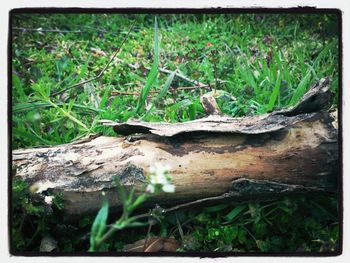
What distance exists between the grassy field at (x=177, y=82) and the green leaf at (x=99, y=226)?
0.45 feet

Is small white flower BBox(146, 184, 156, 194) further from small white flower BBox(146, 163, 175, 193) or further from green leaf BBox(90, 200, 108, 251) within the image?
green leaf BBox(90, 200, 108, 251)

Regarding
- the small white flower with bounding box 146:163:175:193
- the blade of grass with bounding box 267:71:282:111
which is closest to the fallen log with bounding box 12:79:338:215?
the small white flower with bounding box 146:163:175:193

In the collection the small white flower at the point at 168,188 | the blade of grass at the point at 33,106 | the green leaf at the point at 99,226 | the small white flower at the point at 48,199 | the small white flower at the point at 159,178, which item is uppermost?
the blade of grass at the point at 33,106

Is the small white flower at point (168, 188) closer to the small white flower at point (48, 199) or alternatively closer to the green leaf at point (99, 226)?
the green leaf at point (99, 226)

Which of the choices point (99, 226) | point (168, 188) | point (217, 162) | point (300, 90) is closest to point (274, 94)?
point (300, 90)

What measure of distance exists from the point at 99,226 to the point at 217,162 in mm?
468

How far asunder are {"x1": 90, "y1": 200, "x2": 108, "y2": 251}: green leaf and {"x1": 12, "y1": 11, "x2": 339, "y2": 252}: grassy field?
14cm

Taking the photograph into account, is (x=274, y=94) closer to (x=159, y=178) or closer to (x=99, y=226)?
(x=159, y=178)

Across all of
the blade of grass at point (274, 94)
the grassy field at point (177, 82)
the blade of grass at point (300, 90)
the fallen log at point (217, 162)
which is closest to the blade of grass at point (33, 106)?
the grassy field at point (177, 82)

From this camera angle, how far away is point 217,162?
6.17ft

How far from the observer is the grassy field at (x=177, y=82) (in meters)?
1.97

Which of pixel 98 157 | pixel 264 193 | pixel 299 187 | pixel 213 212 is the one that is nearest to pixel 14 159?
pixel 98 157

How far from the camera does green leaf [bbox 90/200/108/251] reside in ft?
5.80

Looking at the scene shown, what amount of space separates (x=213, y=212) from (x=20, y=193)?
0.72 m
